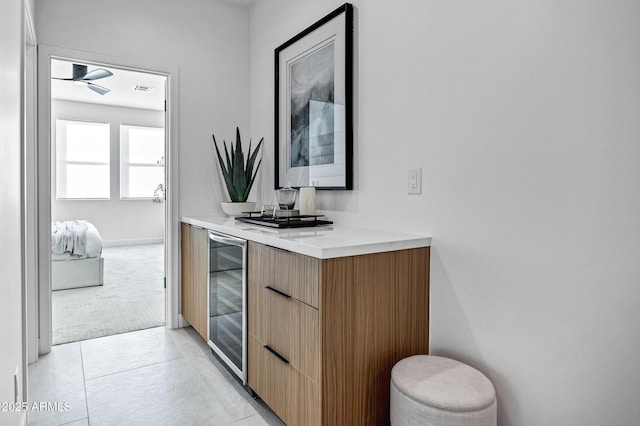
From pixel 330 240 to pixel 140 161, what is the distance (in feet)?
22.9

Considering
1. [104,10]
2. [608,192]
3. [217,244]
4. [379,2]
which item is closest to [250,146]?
[217,244]

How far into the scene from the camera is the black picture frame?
7.43 ft

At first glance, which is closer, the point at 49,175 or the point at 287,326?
the point at 287,326

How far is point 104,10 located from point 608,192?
3.24 m

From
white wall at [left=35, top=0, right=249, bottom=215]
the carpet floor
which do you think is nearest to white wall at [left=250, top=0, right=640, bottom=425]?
white wall at [left=35, top=0, right=249, bottom=215]

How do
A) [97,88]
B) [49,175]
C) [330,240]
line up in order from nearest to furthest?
[330,240]
[49,175]
[97,88]

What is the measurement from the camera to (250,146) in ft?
11.0

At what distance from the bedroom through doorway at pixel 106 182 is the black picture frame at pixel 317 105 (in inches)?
91.5

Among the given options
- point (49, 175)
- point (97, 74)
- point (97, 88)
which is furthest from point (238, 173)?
point (97, 88)

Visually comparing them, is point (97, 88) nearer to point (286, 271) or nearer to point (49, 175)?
point (49, 175)

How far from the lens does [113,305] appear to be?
3697mm

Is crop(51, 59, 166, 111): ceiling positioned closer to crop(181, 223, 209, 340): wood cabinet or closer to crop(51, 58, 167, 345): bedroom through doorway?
crop(51, 58, 167, 345): bedroom through doorway

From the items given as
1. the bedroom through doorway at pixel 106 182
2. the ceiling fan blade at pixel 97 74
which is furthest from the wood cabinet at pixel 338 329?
the ceiling fan blade at pixel 97 74

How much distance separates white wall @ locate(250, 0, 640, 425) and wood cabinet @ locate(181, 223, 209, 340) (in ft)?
4.28
